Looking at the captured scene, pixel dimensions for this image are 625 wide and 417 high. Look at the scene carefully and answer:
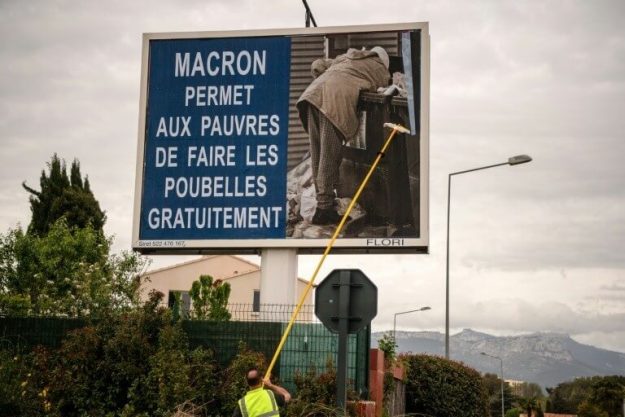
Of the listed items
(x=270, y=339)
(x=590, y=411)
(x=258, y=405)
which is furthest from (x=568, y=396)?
(x=258, y=405)

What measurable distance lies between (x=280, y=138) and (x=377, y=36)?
319 centimetres

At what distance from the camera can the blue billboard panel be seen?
22594 millimetres

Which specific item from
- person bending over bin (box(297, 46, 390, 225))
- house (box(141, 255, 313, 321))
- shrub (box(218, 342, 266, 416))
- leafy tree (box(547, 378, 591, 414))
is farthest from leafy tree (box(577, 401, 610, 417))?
leafy tree (box(547, 378, 591, 414))

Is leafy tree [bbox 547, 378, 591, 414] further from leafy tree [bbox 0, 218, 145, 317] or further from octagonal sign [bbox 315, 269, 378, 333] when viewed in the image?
octagonal sign [bbox 315, 269, 378, 333]

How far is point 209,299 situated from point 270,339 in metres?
3.21

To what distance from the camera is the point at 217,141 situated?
2294cm

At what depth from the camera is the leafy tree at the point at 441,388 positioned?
2564 centimetres

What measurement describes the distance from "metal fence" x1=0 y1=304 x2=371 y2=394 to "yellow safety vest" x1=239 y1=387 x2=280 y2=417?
269 inches

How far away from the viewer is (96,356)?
1969 cm

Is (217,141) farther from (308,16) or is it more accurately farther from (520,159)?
(520,159)

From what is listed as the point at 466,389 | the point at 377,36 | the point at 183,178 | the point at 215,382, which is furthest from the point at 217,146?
the point at 466,389

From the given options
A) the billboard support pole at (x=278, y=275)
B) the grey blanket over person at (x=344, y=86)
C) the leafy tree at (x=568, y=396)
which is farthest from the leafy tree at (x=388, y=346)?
the leafy tree at (x=568, y=396)

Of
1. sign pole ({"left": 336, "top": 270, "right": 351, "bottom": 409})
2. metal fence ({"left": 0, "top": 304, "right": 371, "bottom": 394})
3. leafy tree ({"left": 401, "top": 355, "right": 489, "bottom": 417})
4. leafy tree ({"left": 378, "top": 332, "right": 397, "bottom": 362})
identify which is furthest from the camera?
leafy tree ({"left": 401, "top": 355, "right": 489, "bottom": 417})

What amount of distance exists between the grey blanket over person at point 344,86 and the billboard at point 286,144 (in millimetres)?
23
